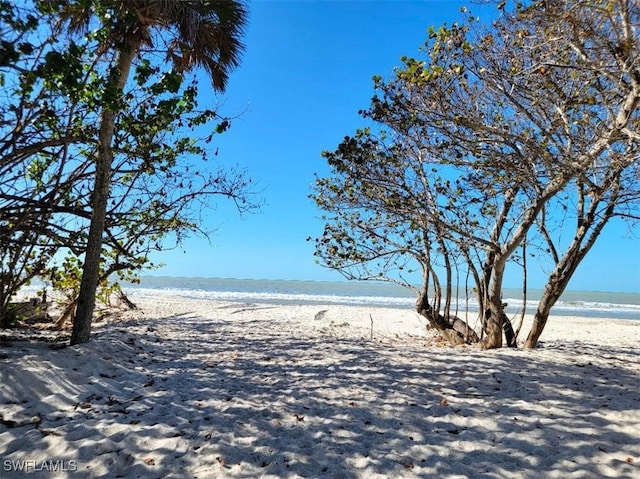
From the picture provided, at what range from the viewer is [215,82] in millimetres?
6910

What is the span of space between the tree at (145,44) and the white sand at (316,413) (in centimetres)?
112

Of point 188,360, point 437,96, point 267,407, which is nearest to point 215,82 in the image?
point 437,96

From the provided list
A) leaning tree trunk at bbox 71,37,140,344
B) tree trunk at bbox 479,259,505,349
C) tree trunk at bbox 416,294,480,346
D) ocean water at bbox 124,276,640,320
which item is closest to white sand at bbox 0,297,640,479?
leaning tree trunk at bbox 71,37,140,344

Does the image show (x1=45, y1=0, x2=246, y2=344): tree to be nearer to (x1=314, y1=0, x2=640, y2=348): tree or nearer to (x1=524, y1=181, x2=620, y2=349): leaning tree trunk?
(x1=314, y1=0, x2=640, y2=348): tree

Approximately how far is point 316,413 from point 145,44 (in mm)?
6104

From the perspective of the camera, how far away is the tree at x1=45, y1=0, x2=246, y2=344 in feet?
17.7

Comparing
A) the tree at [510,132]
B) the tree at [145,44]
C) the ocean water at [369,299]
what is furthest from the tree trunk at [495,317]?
the ocean water at [369,299]

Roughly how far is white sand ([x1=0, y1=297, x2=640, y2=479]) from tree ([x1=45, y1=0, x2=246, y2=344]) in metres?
1.12

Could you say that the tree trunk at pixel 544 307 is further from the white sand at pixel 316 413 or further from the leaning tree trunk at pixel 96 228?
the leaning tree trunk at pixel 96 228

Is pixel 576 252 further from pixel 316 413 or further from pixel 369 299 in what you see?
pixel 369 299

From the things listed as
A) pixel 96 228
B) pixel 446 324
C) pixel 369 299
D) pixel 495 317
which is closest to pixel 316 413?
pixel 96 228

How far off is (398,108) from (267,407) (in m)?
4.65

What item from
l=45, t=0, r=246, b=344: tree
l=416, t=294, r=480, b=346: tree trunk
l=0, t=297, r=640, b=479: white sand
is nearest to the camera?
l=0, t=297, r=640, b=479: white sand

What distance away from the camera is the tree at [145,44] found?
540 cm
